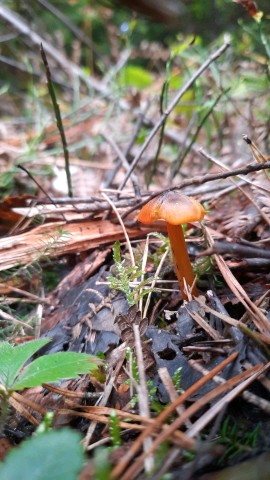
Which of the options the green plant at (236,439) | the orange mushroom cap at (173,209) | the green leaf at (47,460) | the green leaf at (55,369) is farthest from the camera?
the orange mushroom cap at (173,209)

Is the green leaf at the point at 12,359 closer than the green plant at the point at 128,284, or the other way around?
the green leaf at the point at 12,359

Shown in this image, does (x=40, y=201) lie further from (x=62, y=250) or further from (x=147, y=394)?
(x=147, y=394)

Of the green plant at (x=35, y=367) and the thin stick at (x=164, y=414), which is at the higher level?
the green plant at (x=35, y=367)

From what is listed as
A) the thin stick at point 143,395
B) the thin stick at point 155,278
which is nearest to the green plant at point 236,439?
the thin stick at point 143,395

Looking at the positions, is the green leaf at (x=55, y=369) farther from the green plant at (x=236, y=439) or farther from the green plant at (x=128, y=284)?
the green plant at (x=236, y=439)

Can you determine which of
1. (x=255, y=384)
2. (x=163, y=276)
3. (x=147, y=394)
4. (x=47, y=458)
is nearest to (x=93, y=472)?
(x=47, y=458)

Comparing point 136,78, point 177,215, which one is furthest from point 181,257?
point 136,78

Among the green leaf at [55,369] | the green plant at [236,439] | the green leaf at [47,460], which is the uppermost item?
the green leaf at [55,369]
